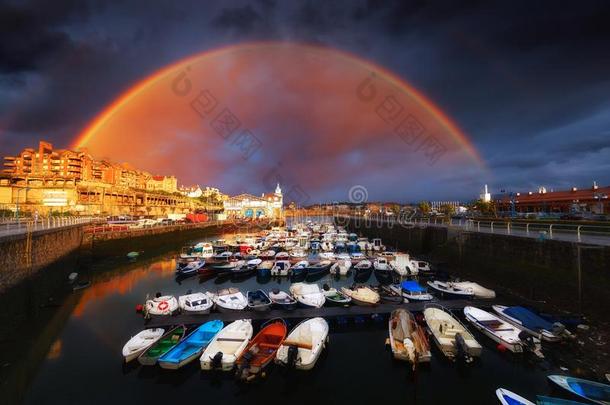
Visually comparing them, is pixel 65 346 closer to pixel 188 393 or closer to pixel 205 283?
pixel 188 393

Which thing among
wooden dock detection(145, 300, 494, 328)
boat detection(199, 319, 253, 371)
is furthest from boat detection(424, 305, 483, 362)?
boat detection(199, 319, 253, 371)

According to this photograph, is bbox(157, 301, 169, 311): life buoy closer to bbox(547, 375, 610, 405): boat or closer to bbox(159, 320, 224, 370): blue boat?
bbox(159, 320, 224, 370): blue boat

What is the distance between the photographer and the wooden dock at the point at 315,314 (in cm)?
1964

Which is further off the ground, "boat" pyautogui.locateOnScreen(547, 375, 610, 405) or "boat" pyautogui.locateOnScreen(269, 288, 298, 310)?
"boat" pyautogui.locateOnScreen(269, 288, 298, 310)

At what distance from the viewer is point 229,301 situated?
22047 mm

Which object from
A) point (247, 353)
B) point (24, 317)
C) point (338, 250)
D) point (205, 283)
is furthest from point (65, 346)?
point (338, 250)

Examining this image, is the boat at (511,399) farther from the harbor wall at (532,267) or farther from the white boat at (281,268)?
the white boat at (281,268)

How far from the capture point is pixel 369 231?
92.9 meters

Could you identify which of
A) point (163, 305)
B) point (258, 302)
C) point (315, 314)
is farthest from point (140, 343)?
point (315, 314)

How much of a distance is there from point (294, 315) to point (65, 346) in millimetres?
14156

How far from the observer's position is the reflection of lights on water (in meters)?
17.4

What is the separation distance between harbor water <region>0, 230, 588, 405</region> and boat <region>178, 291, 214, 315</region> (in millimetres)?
3252

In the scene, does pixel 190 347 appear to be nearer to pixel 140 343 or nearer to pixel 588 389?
pixel 140 343

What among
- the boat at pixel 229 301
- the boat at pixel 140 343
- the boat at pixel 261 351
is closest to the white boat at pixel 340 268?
the boat at pixel 229 301
